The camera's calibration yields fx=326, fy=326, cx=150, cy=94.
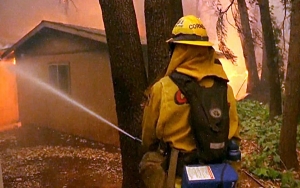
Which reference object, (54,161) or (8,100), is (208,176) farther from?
(8,100)

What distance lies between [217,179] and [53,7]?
17304mm

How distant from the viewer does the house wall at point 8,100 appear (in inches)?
386

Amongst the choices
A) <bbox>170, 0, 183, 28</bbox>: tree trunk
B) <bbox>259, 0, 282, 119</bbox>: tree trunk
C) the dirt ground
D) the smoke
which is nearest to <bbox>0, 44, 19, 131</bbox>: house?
the dirt ground

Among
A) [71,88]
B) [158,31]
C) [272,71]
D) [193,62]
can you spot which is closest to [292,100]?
[158,31]

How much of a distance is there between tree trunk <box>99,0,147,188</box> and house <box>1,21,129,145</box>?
406cm

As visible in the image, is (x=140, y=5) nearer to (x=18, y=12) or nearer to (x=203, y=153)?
(x=18, y=12)

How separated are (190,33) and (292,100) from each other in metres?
3.78

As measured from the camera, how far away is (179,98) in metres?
1.79

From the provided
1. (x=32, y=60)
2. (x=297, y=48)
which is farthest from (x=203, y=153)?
(x=32, y=60)

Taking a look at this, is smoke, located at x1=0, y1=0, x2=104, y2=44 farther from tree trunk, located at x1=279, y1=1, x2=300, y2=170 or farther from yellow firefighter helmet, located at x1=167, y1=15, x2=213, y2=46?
yellow firefighter helmet, located at x1=167, y1=15, x2=213, y2=46

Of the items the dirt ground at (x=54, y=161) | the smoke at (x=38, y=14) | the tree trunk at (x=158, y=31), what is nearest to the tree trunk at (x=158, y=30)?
the tree trunk at (x=158, y=31)

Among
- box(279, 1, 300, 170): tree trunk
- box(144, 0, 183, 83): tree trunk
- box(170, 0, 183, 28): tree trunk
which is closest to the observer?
box(144, 0, 183, 83): tree trunk

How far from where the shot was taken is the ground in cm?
589

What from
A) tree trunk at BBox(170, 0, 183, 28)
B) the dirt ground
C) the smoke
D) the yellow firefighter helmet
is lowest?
the dirt ground
